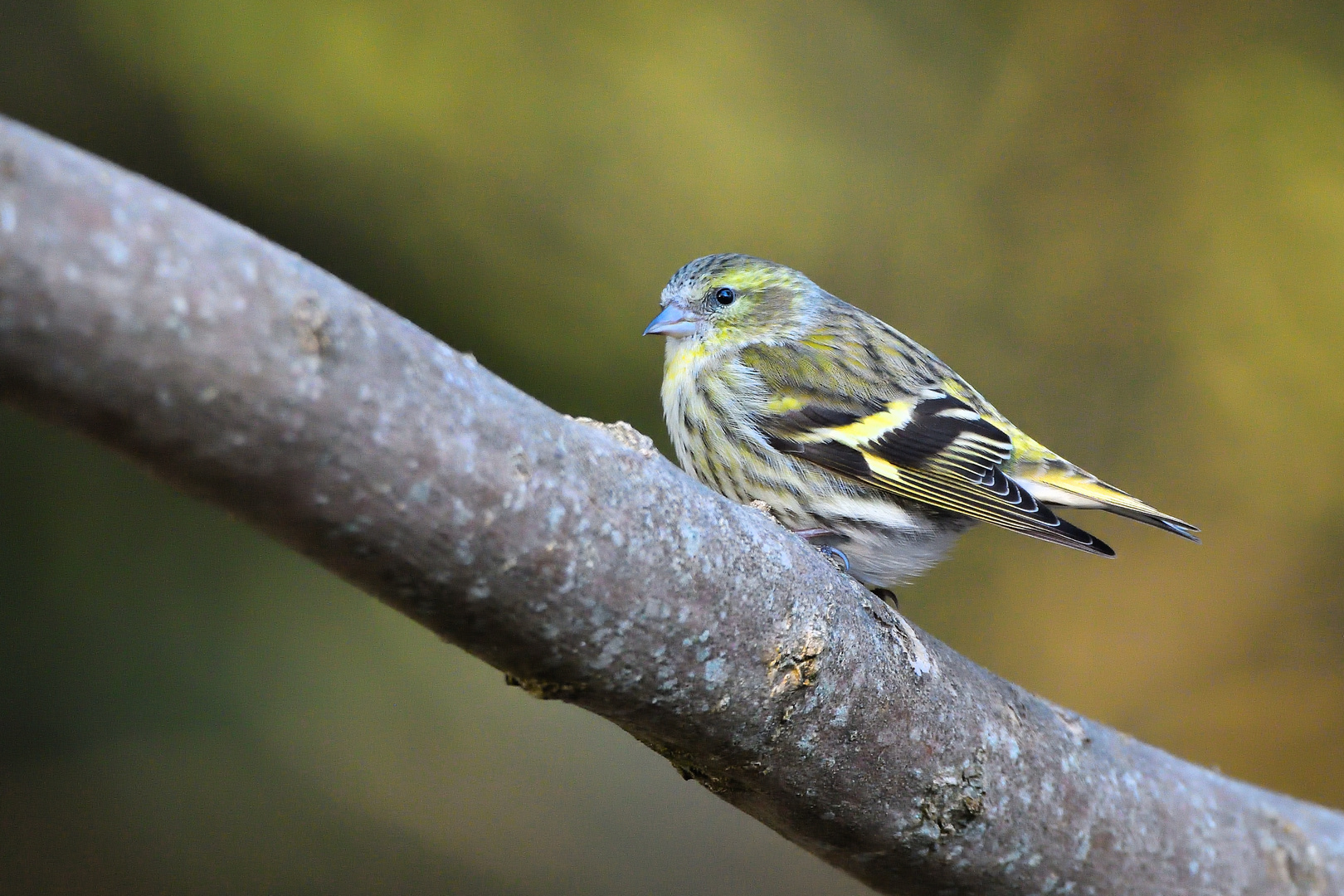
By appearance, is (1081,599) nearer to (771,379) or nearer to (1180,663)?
(1180,663)

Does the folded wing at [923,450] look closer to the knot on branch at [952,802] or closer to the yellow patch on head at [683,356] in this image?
the yellow patch on head at [683,356]

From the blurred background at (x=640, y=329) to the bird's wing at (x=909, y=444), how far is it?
4.99ft

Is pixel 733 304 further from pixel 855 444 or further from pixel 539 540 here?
pixel 539 540

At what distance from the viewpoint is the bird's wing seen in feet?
7.08

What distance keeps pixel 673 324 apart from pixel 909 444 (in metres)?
0.72

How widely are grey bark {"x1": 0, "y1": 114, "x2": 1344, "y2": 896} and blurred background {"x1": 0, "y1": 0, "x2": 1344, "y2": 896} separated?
2.17 m

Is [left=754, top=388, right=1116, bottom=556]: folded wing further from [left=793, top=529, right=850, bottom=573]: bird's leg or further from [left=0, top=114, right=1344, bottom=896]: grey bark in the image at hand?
[left=0, top=114, right=1344, bottom=896]: grey bark

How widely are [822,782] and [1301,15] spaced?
3906 mm

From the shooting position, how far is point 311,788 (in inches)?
133

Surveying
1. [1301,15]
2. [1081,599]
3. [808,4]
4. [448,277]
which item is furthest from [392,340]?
[1301,15]

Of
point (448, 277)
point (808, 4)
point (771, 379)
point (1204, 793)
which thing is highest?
point (808, 4)

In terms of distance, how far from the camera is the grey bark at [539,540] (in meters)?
0.79

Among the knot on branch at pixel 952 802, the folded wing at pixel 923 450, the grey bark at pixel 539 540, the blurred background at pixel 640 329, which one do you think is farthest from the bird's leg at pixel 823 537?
the blurred background at pixel 640 329

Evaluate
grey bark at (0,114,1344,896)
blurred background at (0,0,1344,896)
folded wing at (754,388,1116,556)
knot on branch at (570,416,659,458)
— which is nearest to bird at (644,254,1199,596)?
folded wing at (754,388,1116,556)
